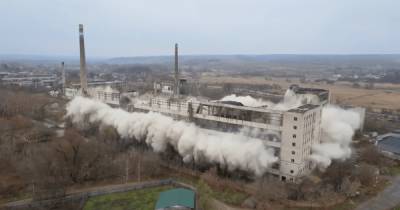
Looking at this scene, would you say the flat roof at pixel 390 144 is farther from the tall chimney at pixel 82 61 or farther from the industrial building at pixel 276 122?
the tall chimney at pixel 82 61

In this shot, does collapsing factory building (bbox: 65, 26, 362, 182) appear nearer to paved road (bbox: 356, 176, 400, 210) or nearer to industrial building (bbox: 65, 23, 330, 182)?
industrial building (bbox: 65, 23, 330, 182)

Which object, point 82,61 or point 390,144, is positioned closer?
point 390,144

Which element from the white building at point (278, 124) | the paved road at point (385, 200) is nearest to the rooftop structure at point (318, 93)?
the white building at point (278, 124)

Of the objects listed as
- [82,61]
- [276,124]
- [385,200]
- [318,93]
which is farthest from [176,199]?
[82,61]

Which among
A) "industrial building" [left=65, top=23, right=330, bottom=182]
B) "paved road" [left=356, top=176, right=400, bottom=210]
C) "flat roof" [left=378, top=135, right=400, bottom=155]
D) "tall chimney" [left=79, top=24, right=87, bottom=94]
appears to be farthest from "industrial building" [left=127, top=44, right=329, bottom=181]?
"tall chimney" [left=79, top=24, right=87, bottom=94]

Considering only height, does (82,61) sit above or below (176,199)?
above

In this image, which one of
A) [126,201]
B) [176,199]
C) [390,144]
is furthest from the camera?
[390,144]

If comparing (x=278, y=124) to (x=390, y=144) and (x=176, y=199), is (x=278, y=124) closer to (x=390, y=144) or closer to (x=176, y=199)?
(x=176, y=199)
